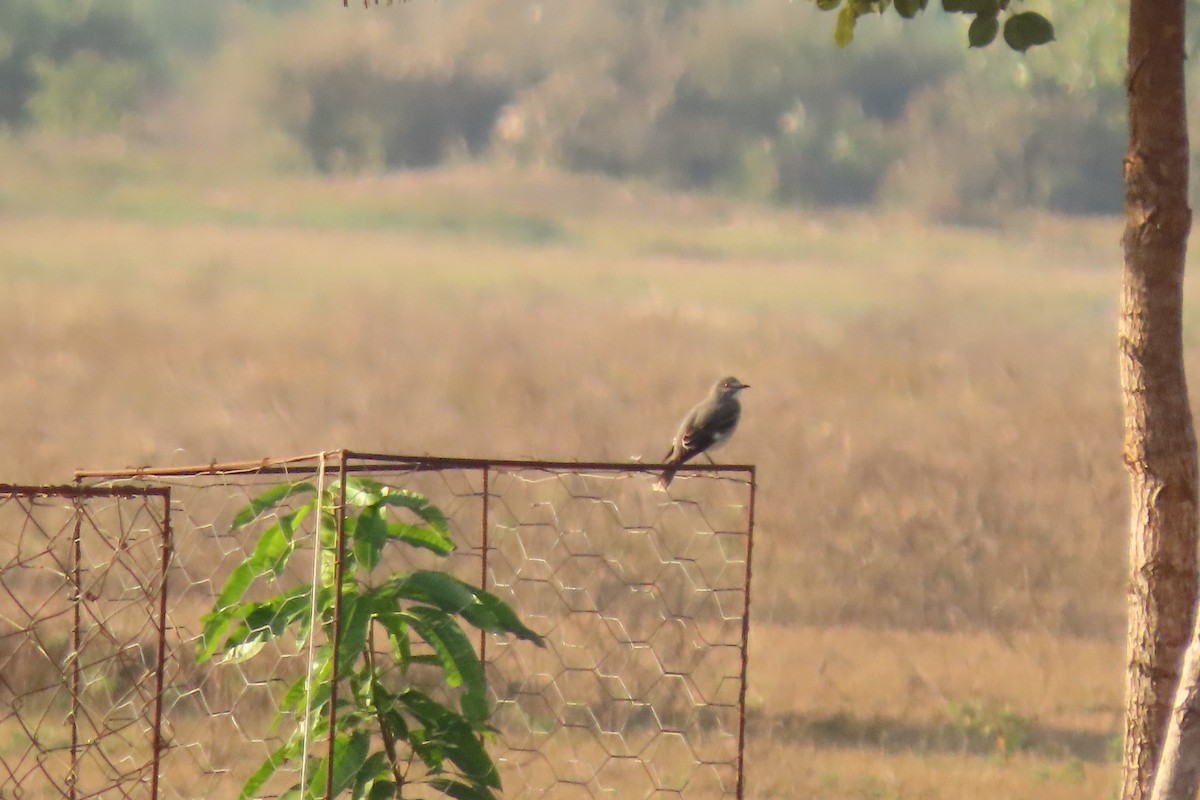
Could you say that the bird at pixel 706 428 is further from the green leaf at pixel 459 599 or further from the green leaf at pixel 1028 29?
the green leaf at pixel 459 599

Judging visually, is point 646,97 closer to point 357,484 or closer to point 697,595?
point 697,595

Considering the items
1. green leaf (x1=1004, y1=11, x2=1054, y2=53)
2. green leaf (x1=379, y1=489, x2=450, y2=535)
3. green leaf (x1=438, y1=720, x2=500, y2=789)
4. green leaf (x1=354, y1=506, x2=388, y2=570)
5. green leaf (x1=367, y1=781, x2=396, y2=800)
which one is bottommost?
green leaf (x1=367, y1=781, x2=396, y2=800)

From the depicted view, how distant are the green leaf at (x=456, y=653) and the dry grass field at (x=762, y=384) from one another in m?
3.91

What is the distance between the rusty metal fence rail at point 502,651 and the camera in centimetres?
515

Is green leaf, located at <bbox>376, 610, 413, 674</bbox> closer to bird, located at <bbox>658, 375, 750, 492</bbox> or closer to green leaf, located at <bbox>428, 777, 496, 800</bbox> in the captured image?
green leaf, located at <bbox>428, 777, 496, 800</bbox>

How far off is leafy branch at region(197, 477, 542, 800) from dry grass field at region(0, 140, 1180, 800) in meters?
3.83

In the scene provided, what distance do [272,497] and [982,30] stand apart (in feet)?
6.27

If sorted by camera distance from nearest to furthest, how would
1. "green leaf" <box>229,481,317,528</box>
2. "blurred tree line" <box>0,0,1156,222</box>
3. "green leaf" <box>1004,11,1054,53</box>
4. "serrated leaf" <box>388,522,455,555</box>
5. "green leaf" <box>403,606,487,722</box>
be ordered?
"green leaf" <box>403,606,487,722</box> → "green leaf" <box>229,481,317,528</box> → "serrated leaf" <box>388,522,455,555</box> → "green leaf" <box>1004,11,1054,53</box> → "blurred tree line" <box>0,0,1156,222</box>

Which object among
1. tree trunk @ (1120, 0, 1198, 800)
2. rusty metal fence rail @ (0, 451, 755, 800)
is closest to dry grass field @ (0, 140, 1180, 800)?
rusty metal fence rail @ (0, 451, 755, 800)

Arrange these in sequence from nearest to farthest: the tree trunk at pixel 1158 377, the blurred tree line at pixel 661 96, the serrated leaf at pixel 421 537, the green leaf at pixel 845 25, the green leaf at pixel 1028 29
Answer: the serrated leaf at pixel 421 537
the tree trunk at pixel 1158 377
the green leaf at pixel 1028 29
the green leaf at pixel 845 25
the blurred tree line at pixel 661 96

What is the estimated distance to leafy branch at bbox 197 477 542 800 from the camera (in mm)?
2898

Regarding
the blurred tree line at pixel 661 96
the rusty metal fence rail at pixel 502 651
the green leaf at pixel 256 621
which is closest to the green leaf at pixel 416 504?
the green leaf at pixel 256 621

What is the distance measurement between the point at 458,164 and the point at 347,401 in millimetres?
7772

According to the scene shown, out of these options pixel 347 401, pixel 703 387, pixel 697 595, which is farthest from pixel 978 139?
pixel 697 595
